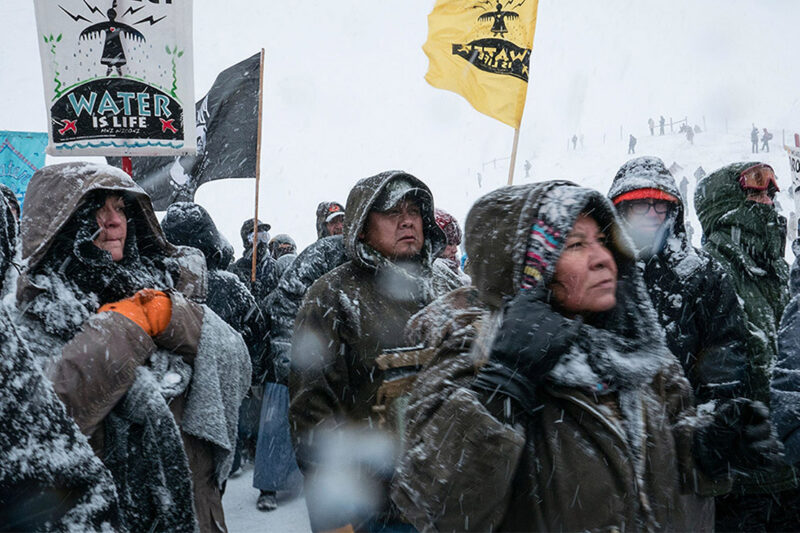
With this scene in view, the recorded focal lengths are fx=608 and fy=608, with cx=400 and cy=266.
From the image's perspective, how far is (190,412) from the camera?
2543mm

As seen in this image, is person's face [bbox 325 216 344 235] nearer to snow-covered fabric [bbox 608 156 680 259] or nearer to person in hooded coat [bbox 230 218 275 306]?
person in hooded coat [bbox 230 218 275 306]

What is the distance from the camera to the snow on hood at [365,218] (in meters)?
3.13

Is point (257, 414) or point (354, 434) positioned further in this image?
point (257, 414)

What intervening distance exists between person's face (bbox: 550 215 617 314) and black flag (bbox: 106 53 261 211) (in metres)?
5.94

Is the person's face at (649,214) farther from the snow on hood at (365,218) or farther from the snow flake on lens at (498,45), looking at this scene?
the snow flake on lens at (498,45)

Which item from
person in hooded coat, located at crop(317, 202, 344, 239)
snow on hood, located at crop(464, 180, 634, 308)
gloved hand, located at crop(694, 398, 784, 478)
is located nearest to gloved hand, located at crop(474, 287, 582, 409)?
snow on hood, located at crop(464, 180, 634, 308)

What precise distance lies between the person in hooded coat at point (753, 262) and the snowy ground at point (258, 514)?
340 cm

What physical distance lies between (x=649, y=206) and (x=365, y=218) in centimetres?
152

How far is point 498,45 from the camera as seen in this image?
17.9ft

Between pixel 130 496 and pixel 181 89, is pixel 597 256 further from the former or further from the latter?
pixel 181 89

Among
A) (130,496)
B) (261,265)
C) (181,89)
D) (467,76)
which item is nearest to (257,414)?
(261,265)

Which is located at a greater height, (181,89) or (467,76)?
(467,76)

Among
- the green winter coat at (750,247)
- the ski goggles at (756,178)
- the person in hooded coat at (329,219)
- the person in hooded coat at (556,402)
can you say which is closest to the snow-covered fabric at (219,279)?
the person in hooded coat at (329,219)

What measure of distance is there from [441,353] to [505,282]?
287mm
